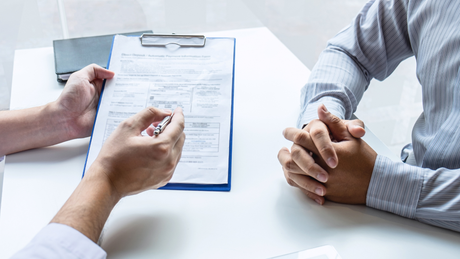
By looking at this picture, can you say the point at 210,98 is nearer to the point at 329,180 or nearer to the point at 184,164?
the point at 184,164

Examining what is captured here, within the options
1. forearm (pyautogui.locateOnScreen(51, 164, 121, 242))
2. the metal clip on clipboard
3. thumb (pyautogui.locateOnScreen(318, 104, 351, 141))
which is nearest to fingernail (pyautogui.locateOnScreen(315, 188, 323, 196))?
thumb (pyautogui.locateOnScreen(318, 104, 351, 141))

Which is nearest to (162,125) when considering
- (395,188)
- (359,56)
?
(395,188)

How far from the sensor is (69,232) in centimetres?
54

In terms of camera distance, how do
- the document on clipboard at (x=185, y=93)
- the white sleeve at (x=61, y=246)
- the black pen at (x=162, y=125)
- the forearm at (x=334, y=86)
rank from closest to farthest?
1. the white sleeve at (x=61, y=246)
2. the black pen at (x=162, y=125)
3. the document on clipboard at (x=185, y=93)
4. the forearm at (x=334, y=86)

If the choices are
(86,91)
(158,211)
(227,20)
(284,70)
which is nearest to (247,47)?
(284,70)

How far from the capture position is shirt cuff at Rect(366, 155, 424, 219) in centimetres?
67

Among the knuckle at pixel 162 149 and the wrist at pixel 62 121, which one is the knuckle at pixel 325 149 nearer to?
the knuckle at pixel 162 149

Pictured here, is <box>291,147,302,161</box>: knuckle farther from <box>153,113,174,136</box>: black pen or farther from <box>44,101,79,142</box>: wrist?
<box>44,101,79,142</box>: wrist

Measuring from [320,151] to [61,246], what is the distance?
0.46m

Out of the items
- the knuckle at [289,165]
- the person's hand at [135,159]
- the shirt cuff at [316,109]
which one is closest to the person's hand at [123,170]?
the person's hand at [135,159]

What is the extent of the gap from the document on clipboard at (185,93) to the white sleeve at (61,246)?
0.21 meters

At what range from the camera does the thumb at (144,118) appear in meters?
0.65

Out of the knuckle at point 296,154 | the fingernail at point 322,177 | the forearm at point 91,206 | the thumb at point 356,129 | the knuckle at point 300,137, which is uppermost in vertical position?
the thumb at point 356,129

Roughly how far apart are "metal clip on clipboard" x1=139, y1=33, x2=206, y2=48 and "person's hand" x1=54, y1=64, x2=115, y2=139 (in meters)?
0.13
